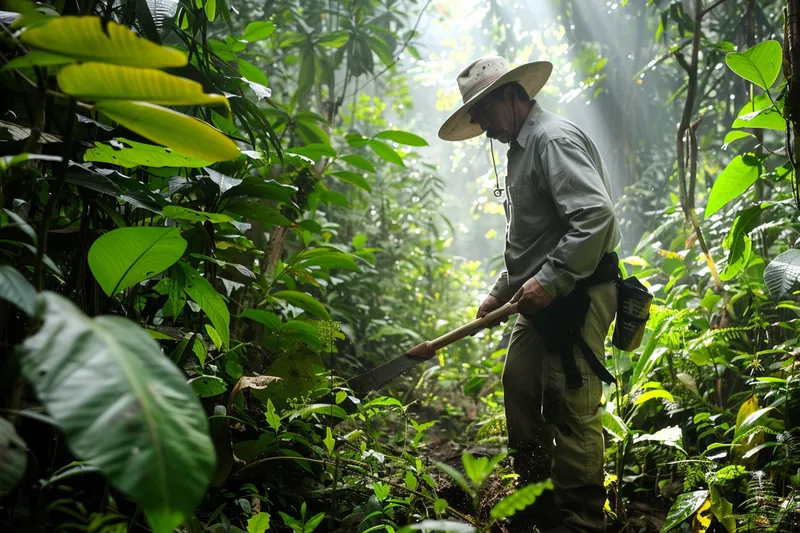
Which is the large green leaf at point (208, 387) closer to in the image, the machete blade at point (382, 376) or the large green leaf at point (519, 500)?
Answer: the machete blade at point (382, 376)

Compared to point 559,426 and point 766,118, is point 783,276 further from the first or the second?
point 559,426

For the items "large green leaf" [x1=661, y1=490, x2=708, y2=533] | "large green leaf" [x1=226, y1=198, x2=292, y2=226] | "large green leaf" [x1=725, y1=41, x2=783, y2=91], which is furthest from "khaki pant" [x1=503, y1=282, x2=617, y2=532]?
"large green leaf" [x1=226, y1=198, x2=292, y2=226]

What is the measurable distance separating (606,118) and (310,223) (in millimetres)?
4885

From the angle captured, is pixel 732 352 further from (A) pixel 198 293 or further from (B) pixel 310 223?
(A) pixel 198 293

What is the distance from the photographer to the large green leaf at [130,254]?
1341 millimetres

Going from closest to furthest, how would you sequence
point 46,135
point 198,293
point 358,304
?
point 46,135, point 198,293, point 358,304

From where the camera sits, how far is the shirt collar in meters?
2.75

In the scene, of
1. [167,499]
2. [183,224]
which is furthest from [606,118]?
[167,499]

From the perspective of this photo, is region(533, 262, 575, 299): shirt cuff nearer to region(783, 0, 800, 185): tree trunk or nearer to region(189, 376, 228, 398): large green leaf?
region(783, 0, 800, 185): tree trunk

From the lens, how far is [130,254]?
4.50 ft

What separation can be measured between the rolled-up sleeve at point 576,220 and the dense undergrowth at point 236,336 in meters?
0.59

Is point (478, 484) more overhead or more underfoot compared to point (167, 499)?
more underfoot

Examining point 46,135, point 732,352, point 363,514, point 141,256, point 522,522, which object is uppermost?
point 46,135

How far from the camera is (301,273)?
286cm
